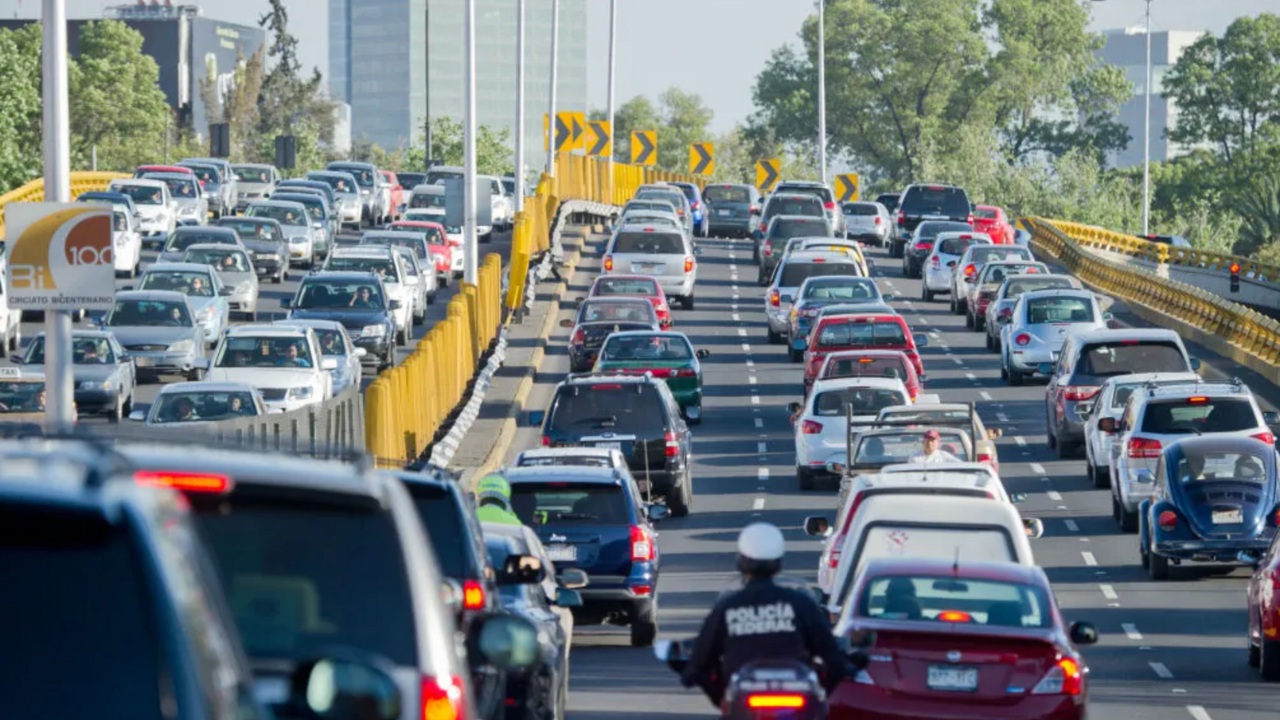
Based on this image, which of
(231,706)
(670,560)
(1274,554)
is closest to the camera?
(231,706)

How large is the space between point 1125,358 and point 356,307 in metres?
14.7

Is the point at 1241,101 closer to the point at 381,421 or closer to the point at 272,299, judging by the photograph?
the point at 272,299

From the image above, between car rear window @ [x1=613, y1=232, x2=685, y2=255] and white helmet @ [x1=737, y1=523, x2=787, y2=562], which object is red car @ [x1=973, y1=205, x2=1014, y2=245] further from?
white helmet @ [x1=737, y1=523, x2=787, y2=562]

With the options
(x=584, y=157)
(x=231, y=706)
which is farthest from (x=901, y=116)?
(x=231, y=706)

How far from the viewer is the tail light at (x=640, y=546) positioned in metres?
20.1

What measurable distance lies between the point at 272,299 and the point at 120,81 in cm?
6512

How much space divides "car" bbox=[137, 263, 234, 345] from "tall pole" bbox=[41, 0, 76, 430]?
1005 inches

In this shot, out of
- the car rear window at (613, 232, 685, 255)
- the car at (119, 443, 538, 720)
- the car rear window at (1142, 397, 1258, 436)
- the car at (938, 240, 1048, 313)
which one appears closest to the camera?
the car at (119, 443, 538, 720)

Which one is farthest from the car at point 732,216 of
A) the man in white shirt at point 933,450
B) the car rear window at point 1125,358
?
the man in white shirt at point 933,450

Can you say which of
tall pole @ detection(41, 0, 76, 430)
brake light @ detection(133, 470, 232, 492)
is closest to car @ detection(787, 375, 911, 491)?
tall pole @ detection(41, 0, 76, 430)

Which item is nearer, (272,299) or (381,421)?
(381,421)

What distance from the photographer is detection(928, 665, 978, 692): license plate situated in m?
12.3

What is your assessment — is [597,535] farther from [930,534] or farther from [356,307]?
[356,307]

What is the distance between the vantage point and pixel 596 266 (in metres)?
65.3
